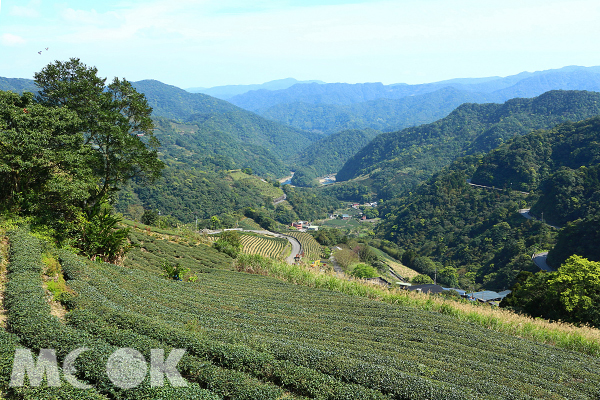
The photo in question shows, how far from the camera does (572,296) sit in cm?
2123

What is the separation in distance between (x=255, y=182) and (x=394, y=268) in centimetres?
10697

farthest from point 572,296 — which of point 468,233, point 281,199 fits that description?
point 281,199

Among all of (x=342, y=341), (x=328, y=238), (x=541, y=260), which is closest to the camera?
(x=342, y=341)

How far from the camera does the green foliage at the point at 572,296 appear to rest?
815 inches

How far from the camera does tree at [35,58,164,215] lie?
18.9 m

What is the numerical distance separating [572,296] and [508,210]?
80235 millimetres

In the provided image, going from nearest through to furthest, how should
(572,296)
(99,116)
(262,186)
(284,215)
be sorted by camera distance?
(99,116) < (572,296) < (284,215) < (262,186)

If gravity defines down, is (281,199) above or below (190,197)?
below

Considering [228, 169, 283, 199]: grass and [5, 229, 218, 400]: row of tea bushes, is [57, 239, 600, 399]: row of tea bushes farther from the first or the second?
[228, 169, 283, 199]: grass

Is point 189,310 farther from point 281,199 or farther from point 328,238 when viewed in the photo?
point 281,199

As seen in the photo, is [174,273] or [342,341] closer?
[342,341]

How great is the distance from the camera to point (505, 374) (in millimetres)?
10352

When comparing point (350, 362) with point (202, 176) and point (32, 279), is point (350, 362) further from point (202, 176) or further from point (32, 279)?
point (202, 176)

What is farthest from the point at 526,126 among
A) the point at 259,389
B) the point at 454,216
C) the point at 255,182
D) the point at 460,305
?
the point at 259,389
